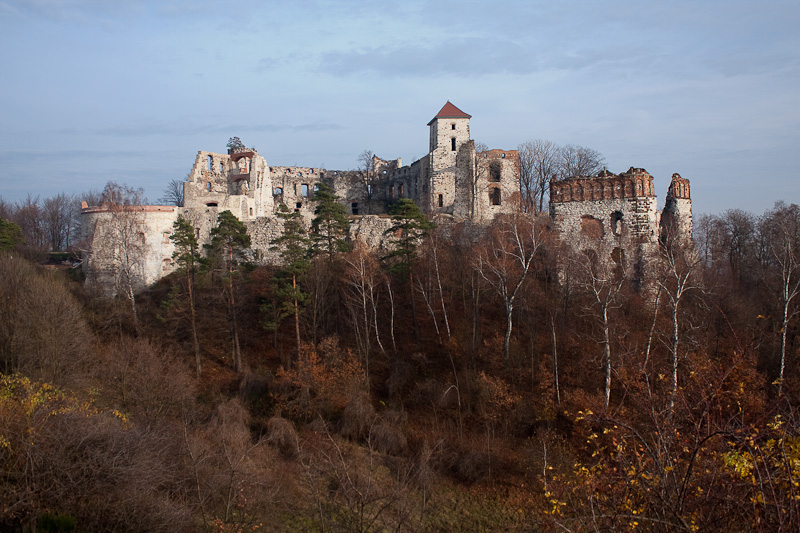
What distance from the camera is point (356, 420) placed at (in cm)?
2517

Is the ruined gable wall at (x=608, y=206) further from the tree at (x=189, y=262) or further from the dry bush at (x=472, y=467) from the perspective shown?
the tree at (x=189, y=262)

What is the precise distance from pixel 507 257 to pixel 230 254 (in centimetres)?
1473

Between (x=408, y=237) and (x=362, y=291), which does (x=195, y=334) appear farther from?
(x=408, y=237)

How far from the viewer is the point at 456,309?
31938mm

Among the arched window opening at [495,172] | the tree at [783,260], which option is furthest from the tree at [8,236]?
the tree at [783,260]

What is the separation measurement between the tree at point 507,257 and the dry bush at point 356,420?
6404 mm

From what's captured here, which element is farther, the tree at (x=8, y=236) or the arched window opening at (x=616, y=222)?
the tree at (x=8, y=236)

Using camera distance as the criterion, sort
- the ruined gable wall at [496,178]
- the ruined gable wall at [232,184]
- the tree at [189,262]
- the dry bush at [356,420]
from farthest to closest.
→ the ruined gable wall at [496,178]
the ruined gable wall at [232,184]
the tree at [189,262]
the dry bush at [356,420]

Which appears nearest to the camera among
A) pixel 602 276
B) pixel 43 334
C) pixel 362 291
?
pixel 43 334

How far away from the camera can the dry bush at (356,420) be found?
25062mm

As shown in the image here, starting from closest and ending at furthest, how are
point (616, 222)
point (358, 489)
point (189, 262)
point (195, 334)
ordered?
point (358, 489) < point (195, 334) < point (189, 262) < point (616, 222)

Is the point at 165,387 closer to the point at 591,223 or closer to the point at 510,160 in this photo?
the point at 591,223

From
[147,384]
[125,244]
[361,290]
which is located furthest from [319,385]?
[125,244]

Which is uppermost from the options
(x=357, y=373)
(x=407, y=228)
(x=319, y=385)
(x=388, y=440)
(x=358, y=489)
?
(x=407, y=228)
